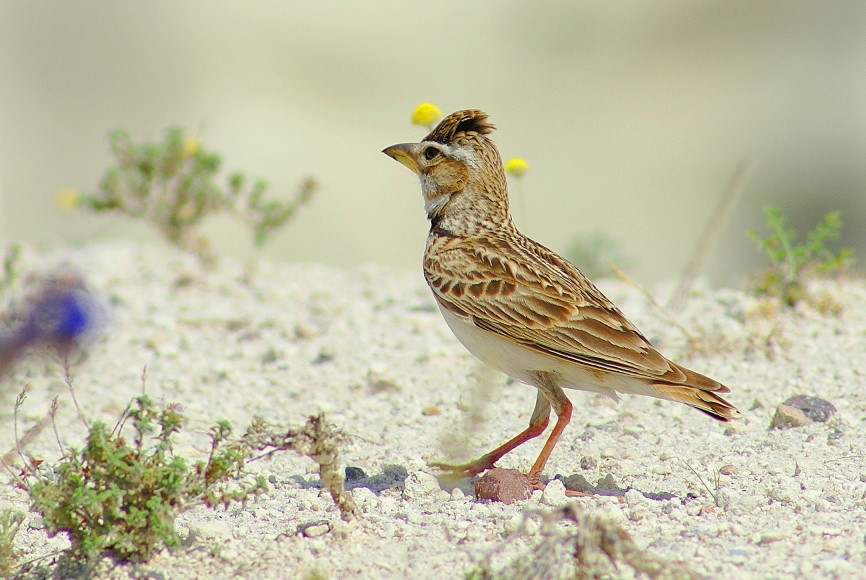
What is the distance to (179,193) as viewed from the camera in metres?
8.29

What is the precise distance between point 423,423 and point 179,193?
3670mm

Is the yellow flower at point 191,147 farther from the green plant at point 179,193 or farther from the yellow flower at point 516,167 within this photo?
the yellow flower at point 516,167

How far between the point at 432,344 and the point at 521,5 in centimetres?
1820

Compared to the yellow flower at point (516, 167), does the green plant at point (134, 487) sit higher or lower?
lower

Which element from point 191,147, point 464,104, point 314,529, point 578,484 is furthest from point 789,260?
point 464,104

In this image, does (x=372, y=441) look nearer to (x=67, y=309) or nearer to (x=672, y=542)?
(x=672, y=542)

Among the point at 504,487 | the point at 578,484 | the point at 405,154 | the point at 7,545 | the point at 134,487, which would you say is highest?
the point at 405,154

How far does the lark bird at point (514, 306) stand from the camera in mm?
4398

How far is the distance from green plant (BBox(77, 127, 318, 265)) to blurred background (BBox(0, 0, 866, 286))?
4525mm

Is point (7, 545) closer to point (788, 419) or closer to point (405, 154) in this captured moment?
point (405, 154)

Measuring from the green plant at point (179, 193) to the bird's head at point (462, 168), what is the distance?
115 inches

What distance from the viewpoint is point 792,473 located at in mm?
4383

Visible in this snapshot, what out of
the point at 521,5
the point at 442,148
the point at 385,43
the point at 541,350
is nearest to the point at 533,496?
the point at 541,350

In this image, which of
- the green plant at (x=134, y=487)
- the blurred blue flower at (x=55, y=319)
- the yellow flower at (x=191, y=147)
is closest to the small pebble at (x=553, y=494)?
the green plant at (x=134, y=487)
